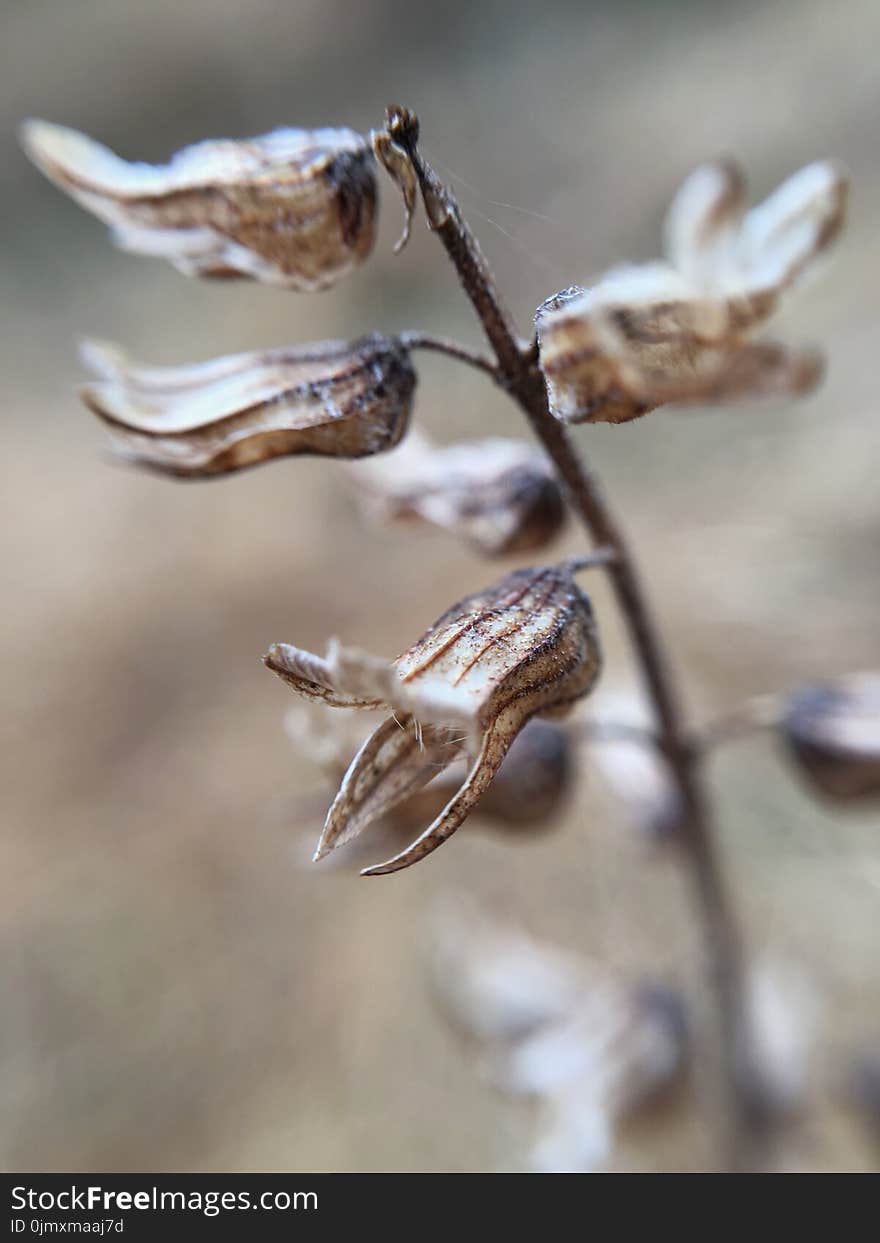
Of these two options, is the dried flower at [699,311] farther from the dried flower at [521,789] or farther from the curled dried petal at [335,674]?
the dried flower at [521,789]

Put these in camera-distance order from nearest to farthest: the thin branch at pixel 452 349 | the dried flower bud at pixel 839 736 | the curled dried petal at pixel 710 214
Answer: the thin branch at pixel 452 349
the curled dried petal at pixel 710 214
the dried flower bud at pixel 839 736

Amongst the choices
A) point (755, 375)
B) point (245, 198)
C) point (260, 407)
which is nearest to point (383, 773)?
point (260, 407)

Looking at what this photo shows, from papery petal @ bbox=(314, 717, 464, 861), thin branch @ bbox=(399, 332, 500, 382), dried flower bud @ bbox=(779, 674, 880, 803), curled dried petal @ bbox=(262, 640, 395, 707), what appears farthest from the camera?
dried flower bud @ bbox=(779, 674, 880, 803)

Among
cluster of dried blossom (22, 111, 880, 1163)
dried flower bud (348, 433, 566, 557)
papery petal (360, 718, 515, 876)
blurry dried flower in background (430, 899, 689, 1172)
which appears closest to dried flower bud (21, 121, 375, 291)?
cluster of dried blossom (22, 111, 880, 1163)

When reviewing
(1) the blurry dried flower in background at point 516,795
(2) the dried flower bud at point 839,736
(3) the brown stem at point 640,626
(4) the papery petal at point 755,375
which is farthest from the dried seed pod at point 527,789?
(4) the papery petal at point 755,375

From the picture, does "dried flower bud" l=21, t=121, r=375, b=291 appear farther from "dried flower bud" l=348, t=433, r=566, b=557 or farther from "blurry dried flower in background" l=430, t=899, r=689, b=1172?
"blurry dried flower in background" l=430, t=899, r=689, b=1172
